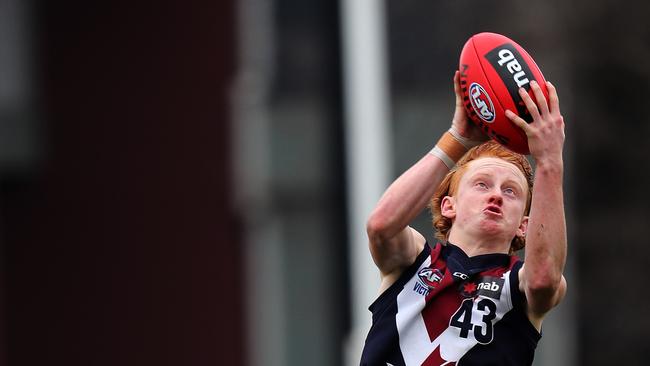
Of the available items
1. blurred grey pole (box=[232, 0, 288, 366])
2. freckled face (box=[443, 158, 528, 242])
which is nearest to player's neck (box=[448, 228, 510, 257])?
freckled face (box=[443, 158, 528, 242])

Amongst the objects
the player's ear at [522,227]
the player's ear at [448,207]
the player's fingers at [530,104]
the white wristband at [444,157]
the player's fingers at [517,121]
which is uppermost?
the player's fingers at [530,104]

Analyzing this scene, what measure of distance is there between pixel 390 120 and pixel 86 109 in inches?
309

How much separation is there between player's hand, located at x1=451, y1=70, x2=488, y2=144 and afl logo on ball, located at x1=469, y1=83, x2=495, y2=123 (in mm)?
99

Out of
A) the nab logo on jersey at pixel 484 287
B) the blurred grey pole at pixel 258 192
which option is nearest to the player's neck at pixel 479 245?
the nab logo on jersey at pixel 484 287

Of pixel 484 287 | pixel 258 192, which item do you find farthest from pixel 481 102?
pixel 258 192

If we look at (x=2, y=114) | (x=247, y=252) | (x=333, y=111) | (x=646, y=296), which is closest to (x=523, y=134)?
(x=646, y=296)

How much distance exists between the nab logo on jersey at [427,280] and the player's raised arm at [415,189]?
0.46 ft

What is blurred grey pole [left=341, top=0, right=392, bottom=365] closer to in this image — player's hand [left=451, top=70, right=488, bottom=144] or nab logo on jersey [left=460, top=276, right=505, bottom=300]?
player's hand [left=451, top=70, right=488, bottom=144]

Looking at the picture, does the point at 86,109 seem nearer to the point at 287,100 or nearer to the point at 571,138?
the point at 287,100

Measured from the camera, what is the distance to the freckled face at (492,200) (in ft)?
18.6

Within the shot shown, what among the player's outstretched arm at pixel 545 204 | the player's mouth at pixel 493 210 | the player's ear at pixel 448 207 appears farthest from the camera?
the player's ear at pixel 448 207

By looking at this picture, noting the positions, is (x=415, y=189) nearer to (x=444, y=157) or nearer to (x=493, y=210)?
(x=444, y=157)

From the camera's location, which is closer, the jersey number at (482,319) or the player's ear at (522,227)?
the jersey number at (482,319)

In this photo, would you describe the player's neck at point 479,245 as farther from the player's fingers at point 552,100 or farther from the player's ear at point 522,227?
the player's fingers at point 552,100
